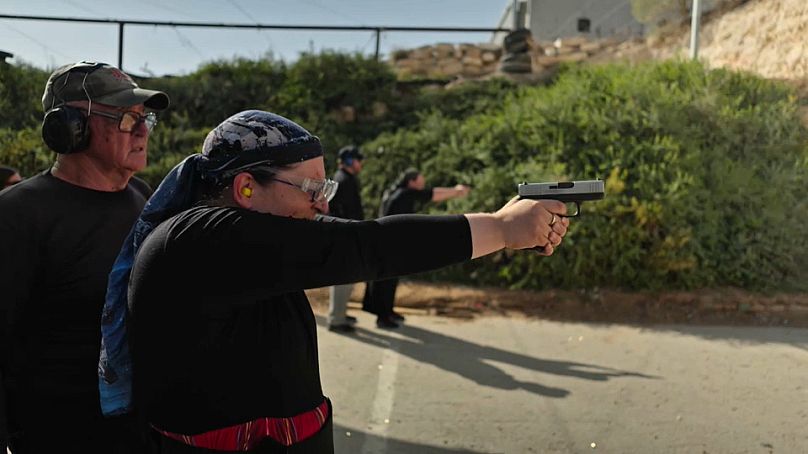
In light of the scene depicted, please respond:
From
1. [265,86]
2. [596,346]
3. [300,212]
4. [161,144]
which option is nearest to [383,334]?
[596,346]

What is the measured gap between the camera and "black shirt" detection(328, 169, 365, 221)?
262 inches

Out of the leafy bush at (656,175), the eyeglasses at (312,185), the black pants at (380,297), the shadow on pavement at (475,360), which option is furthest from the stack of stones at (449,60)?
the eyeglasses at (312,185)

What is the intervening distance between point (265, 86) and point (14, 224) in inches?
464

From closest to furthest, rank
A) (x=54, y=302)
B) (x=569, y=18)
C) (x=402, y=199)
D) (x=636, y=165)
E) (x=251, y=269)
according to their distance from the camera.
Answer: (x=251, y=269), (x=54, y=302), (x=402, y=199), (x=636, y=165), (x=569, y=18)

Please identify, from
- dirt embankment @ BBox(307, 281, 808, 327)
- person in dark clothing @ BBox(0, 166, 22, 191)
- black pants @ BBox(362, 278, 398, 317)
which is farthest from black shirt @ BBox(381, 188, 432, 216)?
person in dark clothing @ BBox(0, 166, 22, 191)

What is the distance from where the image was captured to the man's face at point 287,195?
1.61 m

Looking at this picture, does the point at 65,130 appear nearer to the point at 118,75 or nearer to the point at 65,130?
the point at 65,130

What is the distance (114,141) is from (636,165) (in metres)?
7.25

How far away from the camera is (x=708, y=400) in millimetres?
4840

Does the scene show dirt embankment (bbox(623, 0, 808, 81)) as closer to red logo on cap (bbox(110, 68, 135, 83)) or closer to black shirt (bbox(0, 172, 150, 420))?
red logo on cap (bbox(110, 68, 135, 83))

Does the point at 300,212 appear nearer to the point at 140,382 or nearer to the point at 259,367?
the point at 259,367

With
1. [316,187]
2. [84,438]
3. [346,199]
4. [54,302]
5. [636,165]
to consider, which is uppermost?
[636,165]

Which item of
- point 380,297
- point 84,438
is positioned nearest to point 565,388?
point 380,297

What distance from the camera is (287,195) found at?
1.62 meters
